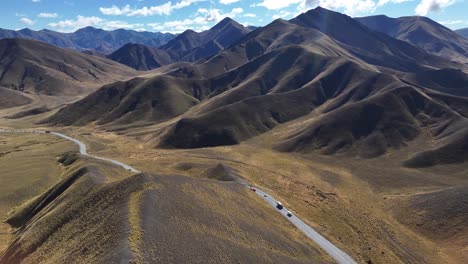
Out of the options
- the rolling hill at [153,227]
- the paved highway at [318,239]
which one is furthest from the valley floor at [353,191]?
the rolling hill at [153,227]

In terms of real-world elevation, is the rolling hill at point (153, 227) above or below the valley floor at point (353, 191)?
above

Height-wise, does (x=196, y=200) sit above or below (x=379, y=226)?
above

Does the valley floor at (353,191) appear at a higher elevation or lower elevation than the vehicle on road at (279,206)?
lower

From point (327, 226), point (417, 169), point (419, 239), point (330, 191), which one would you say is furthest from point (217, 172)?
point (417, 169)

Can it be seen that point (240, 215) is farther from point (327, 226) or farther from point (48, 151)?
point (48, 151)

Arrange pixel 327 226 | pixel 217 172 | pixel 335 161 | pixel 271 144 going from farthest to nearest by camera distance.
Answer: pixel 271 144
pixel 335 161
pixel 217 172
pixel 327 226

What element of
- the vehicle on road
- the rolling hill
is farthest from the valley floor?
the rolling hill

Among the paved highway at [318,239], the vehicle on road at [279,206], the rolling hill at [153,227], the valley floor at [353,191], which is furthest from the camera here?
the vehicle on road at [279,206]

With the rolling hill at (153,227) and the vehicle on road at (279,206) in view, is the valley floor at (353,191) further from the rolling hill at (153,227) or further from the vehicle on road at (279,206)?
the rolling hill at (153,227)

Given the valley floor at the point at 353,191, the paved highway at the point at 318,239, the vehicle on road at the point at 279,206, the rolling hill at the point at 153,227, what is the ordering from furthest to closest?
the vehicle on road at the point at 279,206 → the valley floor at the point at 353,191 → the paved highway at the point at 318,239 → the rolling hill at the point at 153,227

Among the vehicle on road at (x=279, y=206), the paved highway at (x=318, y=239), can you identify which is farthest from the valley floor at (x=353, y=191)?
the vehicle on road at (x=279, y=206)

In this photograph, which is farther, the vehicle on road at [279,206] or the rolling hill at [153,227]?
the vehicle on road at [279,206]
